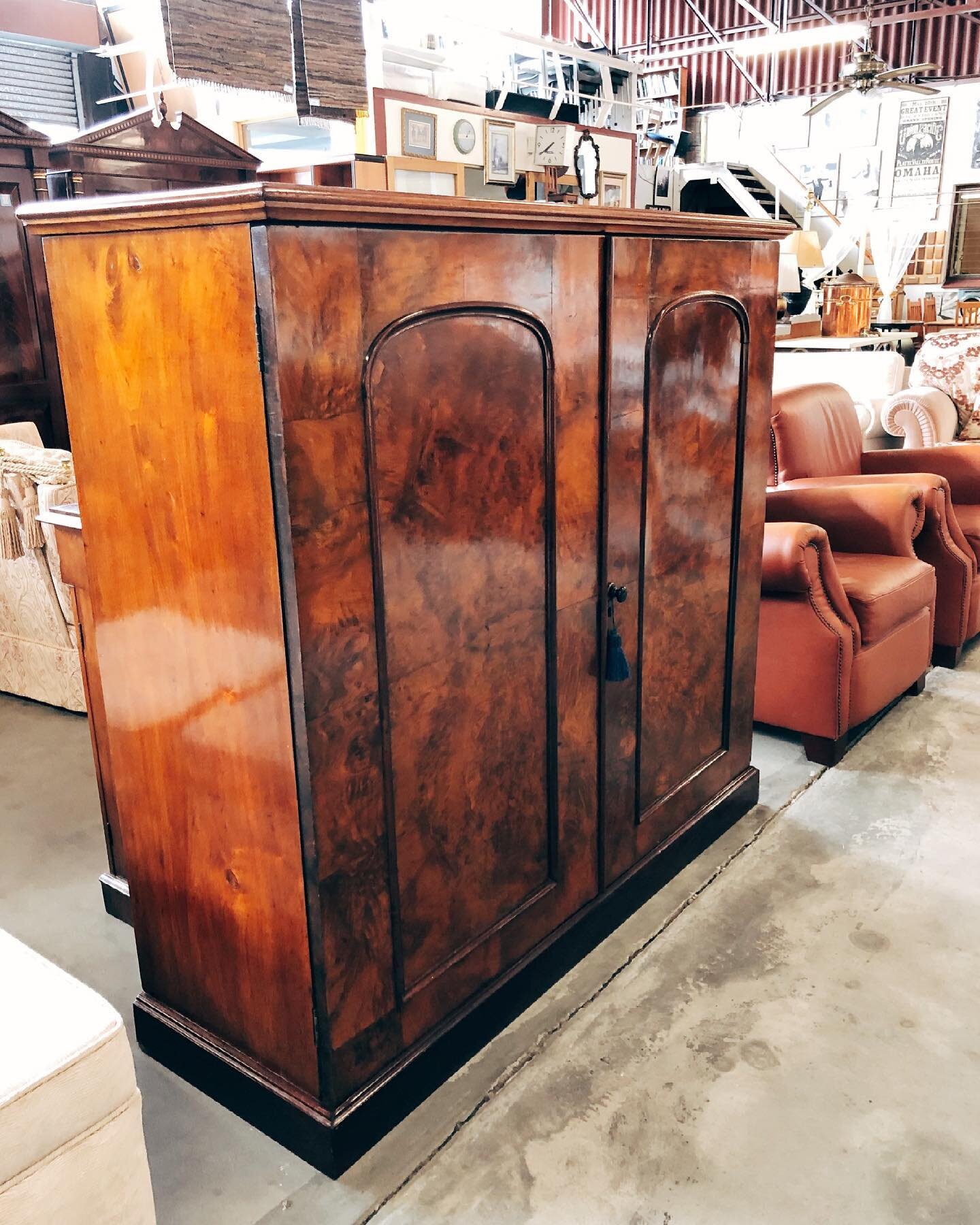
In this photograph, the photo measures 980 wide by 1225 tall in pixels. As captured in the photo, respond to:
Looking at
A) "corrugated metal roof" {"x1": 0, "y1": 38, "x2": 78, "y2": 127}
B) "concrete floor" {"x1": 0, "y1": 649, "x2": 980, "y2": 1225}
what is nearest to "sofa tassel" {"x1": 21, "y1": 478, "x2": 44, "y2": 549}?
"concrete floor" {"x1": 0, "y1": 649, "x2": 980, "y2": 1225}

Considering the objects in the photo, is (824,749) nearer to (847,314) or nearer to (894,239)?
(847,314)

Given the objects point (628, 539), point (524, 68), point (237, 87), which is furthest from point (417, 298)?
point (524, 68)

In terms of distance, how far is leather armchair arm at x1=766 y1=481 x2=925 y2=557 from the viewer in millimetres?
3318

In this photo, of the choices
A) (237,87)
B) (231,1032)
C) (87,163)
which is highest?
(87,163)

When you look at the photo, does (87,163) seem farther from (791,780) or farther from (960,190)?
(960,190)

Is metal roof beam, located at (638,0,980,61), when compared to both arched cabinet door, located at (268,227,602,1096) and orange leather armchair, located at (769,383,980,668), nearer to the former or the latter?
orange leather armchair, located at (769,383,980,668)

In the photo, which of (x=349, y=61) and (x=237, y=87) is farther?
(x=349, y=61)

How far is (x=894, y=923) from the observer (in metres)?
2.16

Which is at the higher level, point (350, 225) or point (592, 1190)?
point (350, 225)

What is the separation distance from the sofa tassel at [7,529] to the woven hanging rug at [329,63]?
5.74ft

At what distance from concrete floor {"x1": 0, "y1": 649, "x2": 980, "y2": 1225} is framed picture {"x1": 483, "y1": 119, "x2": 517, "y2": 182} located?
278 inches

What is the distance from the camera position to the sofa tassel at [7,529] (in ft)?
10.5

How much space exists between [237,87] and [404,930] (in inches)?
66.5

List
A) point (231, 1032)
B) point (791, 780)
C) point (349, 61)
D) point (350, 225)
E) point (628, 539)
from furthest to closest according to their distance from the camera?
1. point (791, 780)
2. point (349, 61)
3. point (628, 539)
4. point (231, 1032)
5. point (350, 225)
